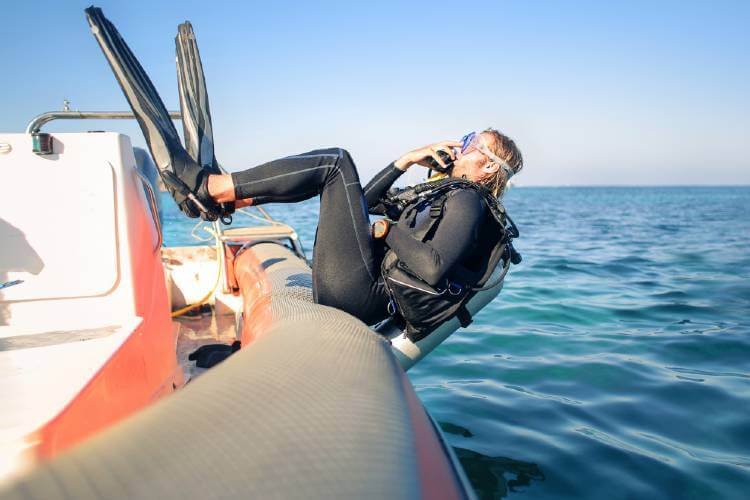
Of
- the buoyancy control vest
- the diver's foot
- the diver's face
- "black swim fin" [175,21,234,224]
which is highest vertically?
"black swim fin" [175,21,234,224]

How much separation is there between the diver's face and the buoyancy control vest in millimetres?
289

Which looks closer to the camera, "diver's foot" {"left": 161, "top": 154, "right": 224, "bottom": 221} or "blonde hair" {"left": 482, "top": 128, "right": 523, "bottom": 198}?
"diver's foot" {"left": 161, "top": 154, "right": 224, "bottom": 221}

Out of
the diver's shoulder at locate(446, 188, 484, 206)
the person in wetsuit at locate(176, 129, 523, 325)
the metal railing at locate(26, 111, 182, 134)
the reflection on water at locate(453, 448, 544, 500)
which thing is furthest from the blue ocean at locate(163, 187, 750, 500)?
the metal railing at locate(26, 111, 182, 134)

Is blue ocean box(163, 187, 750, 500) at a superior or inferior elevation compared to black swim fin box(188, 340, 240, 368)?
inferior

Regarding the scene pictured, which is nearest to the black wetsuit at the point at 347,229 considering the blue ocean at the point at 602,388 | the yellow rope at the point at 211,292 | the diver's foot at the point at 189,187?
the diver's foot at the point at 189,187

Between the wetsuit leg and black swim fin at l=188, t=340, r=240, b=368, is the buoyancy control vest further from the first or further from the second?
black swim fin at l=188, t=340, r=240, b=368

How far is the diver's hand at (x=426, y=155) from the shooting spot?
3.03m

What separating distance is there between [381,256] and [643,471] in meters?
1.72

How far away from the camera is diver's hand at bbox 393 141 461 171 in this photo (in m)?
3.03

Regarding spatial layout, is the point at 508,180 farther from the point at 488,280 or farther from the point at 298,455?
the point at 298,455

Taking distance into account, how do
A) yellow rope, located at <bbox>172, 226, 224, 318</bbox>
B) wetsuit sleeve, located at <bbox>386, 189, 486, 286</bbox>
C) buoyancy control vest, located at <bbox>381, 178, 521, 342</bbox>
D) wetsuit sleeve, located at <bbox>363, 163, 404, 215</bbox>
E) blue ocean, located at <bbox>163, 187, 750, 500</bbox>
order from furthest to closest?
1. yellow rope, located at <bbox>172, 226, 224, 318</bbox>
2. wetsuit sleeve, located at <bbox>363, 163, 404, 215</bbox>
3. blue ocean, located at <bbox>163, 187, 750, 500</bbox>
4. buoyancy control vest, located at <bbox>381, 178, 521, 342</bbox>
5. wetsuit sleeve, located at <bbox>386, 189, 486, 286</bbox>

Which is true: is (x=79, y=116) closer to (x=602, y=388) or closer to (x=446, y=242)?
(x=446, y=242)

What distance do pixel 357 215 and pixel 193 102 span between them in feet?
3.92

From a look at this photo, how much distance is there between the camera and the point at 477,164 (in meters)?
3.02
